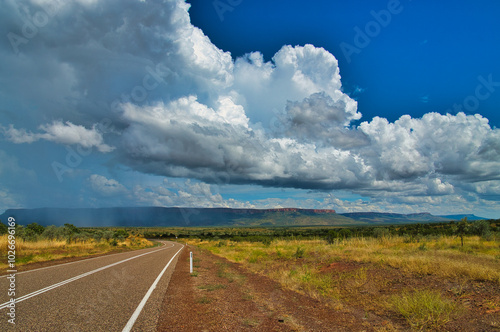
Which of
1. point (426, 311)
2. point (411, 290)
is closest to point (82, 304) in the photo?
point (426, 311)

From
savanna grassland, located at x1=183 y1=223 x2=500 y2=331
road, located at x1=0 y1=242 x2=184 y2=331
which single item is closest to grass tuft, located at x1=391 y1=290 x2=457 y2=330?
savanna grassland, located at x1=183 y1=223 x2=500 y2=331

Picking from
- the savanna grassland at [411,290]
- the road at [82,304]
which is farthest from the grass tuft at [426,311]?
the road at [82,304]

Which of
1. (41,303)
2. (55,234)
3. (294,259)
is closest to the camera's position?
(41,303)

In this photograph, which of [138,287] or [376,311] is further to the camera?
[138,287]

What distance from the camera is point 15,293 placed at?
8.76 meters

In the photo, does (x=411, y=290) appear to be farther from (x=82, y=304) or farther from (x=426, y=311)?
(x=82, y=304)

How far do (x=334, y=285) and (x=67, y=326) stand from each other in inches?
391

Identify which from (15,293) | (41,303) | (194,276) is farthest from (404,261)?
(15,293)

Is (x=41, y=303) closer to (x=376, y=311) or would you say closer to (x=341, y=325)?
(x=341, y=325)

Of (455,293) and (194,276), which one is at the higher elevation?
(455,293)

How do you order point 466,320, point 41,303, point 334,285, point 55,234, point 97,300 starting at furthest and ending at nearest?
point 55,234, point 334,285, point 97,300, point 41,303, point 466,320

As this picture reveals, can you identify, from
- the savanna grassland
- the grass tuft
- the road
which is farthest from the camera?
the savanna grassland

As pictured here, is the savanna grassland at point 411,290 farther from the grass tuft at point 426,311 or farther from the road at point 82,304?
the road at point 82,304

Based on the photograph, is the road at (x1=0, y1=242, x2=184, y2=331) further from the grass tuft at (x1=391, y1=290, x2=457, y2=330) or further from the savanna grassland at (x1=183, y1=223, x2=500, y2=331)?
the grass tuft at (x1=391, y1=290, x2=457, y2=330)
